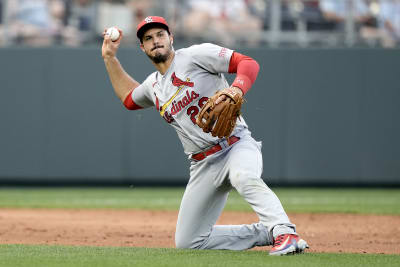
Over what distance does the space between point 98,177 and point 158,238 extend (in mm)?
5954

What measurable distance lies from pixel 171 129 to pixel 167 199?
1875mm

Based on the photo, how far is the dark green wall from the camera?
12469 mm

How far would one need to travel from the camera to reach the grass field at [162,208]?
A: 4.71m

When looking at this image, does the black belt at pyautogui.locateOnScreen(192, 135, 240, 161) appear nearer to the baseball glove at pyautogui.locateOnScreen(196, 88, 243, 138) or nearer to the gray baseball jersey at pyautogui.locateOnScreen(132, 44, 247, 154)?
the gray baseball jersey at pyautogui.locateOnScreen(132, 44, 247, 154)

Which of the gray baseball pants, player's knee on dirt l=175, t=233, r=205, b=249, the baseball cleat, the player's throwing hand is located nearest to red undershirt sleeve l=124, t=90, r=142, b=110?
the player's throwing hand

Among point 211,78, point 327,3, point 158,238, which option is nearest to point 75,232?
point 158,238

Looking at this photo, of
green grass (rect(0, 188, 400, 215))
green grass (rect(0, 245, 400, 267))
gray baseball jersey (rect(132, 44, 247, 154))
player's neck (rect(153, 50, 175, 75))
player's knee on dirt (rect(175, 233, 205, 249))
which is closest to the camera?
green grass (rect(0, 245, 400, 267))

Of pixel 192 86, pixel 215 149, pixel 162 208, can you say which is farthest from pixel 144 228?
pixel 192 86

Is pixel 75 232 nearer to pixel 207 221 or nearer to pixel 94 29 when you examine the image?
pixel 207 221

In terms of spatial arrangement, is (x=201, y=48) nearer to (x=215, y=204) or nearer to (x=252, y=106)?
(x=215, y=204)

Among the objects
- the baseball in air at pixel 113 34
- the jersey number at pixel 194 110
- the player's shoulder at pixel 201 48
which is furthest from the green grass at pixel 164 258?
the baseball in air at pixel 113 34

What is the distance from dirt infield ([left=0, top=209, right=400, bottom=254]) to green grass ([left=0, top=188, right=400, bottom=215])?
24.6 inches

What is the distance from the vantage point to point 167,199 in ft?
36.1

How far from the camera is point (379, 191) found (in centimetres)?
1230
